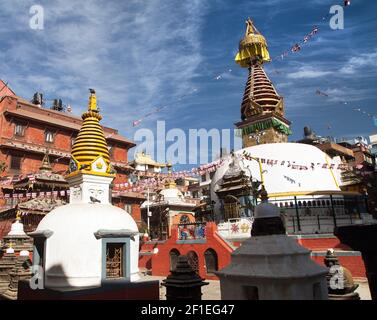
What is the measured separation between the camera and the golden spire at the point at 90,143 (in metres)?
11.4

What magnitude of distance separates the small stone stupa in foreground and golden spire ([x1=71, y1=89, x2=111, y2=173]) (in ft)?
23.4

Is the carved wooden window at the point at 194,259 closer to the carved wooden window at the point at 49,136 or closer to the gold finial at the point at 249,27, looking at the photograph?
the carved wooden window at the point at 49,136

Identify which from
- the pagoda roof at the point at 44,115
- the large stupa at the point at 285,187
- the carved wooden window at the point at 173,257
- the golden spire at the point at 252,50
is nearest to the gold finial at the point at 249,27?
the golden spire at the point at 252,50

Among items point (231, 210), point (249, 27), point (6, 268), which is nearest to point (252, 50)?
point (249, 27)

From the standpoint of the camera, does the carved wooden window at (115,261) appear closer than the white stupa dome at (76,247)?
No

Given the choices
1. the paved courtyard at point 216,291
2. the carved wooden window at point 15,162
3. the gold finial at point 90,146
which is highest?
the carved wooden window at point 15,162

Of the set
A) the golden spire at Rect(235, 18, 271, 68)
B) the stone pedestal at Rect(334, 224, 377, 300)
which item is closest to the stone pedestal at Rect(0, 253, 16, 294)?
the stone pedestal at Rect(334, 224, 377, 300)

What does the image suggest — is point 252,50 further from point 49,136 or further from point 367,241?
point 367,241

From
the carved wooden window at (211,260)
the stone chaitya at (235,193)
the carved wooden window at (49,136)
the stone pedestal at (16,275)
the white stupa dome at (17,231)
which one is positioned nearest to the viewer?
the stone pedestal at (16,275)

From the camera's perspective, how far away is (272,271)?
17.4 feet

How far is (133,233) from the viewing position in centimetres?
1009

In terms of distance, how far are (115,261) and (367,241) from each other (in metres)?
7.66

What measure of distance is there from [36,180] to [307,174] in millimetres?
20450

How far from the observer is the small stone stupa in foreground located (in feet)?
17.0
